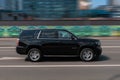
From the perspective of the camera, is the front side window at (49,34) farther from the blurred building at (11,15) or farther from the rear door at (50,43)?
the blurred building at (11,15)

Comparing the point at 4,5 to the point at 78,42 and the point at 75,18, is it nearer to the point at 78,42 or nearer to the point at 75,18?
the point at 75,18

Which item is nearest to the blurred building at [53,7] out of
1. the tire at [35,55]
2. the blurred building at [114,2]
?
the blurred building at [114,2]

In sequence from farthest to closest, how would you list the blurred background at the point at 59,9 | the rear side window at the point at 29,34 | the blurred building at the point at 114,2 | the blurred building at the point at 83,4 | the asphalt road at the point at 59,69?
1. the blurred building at the point at 83,4
2. the blurred building at the point at 114,2
3. the blurred background at the point at 59,9
4. the rear side window at the point at 29,34
5. the asphalt road at the point at 59,69

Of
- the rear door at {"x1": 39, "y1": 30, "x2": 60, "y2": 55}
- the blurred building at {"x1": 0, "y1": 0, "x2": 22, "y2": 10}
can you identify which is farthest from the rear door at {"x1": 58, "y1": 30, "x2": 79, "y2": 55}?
the blurred building at {"x1": 0, "y1": 0, "x2": 22, "y2": 10}

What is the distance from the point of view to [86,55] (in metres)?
14.6

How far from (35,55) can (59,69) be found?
2600 mm

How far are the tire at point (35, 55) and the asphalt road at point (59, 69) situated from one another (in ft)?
0.95

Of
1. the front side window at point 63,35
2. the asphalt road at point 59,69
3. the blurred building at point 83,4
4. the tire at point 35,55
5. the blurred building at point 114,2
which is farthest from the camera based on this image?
the blurred building at point 83,4

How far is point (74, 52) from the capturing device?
1459 centimetres

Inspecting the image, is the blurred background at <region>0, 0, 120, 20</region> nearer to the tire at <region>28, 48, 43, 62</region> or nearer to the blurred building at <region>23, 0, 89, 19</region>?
the blurred building at <region>23, 0, 89, 19</region>

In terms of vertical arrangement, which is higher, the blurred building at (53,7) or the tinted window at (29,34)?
the blurred building at (53,7)

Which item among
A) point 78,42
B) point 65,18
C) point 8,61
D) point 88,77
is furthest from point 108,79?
point 65,18

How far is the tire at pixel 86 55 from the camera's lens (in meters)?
14.5

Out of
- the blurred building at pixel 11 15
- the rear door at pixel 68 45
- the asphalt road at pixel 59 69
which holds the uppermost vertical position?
the blurred building at pixel 11 15
